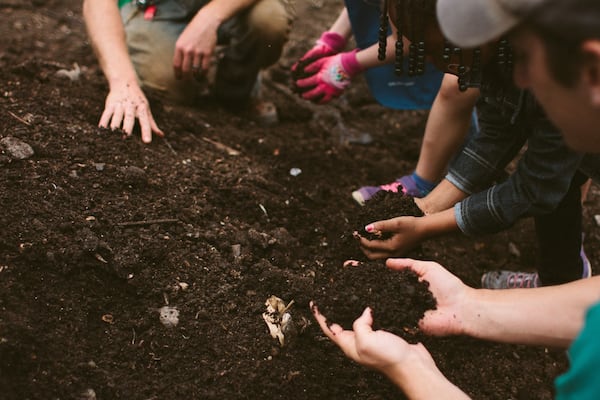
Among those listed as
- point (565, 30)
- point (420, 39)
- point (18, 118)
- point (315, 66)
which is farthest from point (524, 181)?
point (18, 118)

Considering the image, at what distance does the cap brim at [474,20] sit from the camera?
1022 mm

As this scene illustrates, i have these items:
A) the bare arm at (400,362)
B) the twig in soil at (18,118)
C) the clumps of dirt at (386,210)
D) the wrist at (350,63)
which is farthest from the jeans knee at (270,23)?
the bare arm at (400,362)

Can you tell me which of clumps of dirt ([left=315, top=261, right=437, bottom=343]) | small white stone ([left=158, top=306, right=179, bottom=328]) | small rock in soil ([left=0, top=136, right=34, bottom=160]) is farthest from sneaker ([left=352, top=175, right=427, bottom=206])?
small rock in soil ([left=0, top=136, right=34, bottom=160])

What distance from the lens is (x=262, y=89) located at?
3371 mm

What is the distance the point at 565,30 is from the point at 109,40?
201 centimetres

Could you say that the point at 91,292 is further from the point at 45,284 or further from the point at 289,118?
the point at 289,118

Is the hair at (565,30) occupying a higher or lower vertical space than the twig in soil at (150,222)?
higher

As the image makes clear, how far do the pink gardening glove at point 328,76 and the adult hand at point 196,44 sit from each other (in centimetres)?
45

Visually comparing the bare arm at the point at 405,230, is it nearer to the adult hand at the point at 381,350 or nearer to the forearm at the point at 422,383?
the adult hand at the point at 381,350

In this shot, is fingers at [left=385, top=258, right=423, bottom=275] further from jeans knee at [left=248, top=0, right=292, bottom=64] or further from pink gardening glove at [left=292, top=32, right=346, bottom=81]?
jeans knee at [left=248, top=0, right=292, bottom=64]

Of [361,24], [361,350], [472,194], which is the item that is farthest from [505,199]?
[361,24]

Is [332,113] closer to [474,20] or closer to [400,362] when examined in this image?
[400,362]

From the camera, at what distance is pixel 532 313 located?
142 centimetres

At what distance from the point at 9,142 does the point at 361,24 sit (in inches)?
60.2
